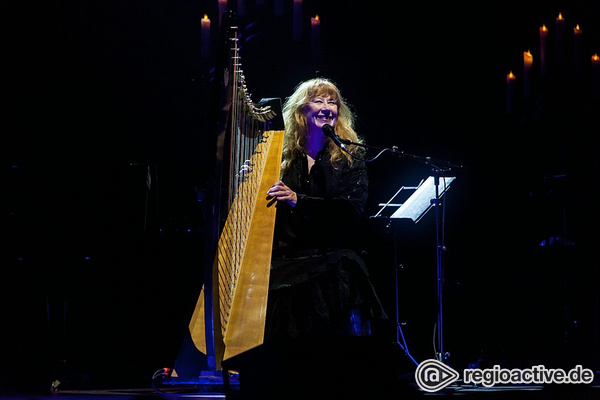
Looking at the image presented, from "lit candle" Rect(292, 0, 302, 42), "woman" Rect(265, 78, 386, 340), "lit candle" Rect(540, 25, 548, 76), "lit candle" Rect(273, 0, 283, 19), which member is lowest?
"woman" Rect(265, 78, 386, 340)

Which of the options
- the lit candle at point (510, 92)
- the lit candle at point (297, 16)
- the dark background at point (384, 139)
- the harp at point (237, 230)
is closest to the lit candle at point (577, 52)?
the dark background at point (384, 139)

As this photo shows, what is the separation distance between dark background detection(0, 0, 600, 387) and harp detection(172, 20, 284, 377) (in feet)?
5.09

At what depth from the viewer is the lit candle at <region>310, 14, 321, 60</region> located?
5.14m

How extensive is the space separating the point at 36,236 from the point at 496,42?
4.07 metres

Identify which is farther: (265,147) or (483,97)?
(483,97)

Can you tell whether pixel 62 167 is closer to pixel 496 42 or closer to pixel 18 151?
pixel 18 151

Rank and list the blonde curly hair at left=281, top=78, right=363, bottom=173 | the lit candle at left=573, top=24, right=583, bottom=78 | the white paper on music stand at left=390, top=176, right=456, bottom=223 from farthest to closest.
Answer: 1. the lit candle at left=573, top=24, right=583, bottom=78
2. the white paper on music stand at left=390, top=176, right=456, bottom=223
3. the blonde curly hair at left=281, top=78, right=363, bottom=173

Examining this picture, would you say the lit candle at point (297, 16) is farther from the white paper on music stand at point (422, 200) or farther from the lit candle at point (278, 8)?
the white paper on music stand at point (422, 200)

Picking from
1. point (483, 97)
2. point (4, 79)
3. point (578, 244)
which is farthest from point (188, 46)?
point (578, 244)

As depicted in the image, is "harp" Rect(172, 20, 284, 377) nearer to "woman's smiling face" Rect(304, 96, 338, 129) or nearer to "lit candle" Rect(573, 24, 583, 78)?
"woman's smiling face" Rect(304, 96, 338, 129)

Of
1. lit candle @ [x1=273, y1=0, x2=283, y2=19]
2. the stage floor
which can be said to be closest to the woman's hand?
the stage floor

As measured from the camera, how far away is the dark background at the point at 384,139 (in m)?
4.75

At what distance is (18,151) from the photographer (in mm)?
4246

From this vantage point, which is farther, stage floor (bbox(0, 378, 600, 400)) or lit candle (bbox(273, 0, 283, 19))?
lit candle (bbox(273, 0, 283, 19))
